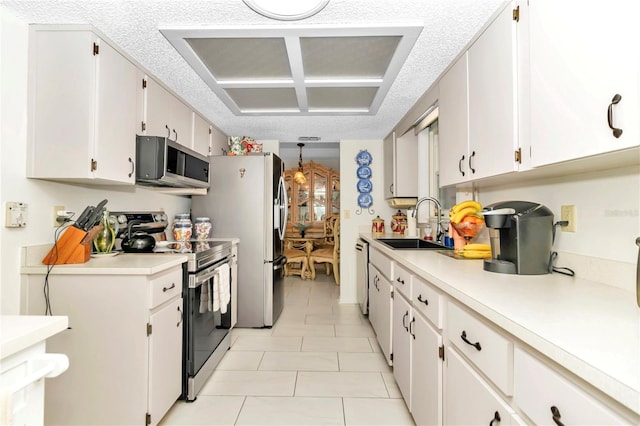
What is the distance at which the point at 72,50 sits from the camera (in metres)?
1.68

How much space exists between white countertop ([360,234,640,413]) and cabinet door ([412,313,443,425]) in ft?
0.90

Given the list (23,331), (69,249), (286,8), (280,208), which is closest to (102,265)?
(69,249)

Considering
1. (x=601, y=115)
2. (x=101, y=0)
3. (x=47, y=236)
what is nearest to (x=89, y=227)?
(x=47, y=236)

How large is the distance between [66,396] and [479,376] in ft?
6.07

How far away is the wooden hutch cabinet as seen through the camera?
21.6 ft

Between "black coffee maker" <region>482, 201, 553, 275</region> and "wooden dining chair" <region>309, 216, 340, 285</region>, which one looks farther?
"wooden dining chair" <region>309, 216, 340, 285</region>

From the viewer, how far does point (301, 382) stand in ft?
7.23

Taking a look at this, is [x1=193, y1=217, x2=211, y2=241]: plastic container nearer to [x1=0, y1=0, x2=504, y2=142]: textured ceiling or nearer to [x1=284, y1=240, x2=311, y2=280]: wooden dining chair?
[x1=0, y1=0, x2=504, y2=142]: textured ceiling

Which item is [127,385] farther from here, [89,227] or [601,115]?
[601,115]

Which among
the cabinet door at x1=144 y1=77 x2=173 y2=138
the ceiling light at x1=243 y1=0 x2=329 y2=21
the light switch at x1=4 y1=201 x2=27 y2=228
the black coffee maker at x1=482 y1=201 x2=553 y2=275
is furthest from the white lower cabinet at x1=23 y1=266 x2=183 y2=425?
the black coffee maker at x1=482 y1=201 x2=553 y2=275

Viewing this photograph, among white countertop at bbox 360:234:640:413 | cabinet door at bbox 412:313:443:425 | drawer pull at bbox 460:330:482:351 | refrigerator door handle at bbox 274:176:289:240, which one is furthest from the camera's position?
refrigerator door handle at bbox 274:176:289:240

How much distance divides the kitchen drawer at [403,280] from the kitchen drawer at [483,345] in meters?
0.54

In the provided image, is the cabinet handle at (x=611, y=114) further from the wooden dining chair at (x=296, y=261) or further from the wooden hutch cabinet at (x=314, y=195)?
the wooden hutch cabinet at (x=314, y=195)

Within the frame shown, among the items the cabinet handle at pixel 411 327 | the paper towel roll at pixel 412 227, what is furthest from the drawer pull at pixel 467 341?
the paper towel roll at pixel 412 227
